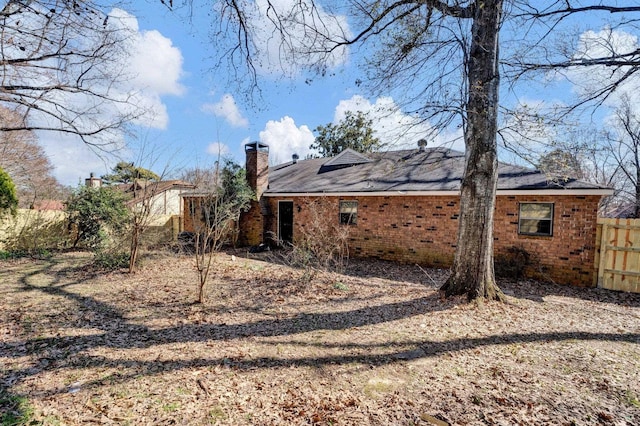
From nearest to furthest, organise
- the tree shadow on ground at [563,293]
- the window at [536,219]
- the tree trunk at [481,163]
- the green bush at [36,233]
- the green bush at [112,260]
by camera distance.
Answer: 1. the tree trunk at [481,163]
2. the tree shadow on ground at [563,293]
3. the window at [536,219]
4. the green bush at [112,260]
5. the green bush at [36,233]

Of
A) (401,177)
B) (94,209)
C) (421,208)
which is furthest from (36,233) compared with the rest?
(421,208)

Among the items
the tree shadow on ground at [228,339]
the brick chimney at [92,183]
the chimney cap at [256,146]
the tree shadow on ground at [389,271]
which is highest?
the chimney cap at [256,146]

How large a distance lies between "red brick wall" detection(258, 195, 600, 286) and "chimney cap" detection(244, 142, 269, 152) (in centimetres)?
285

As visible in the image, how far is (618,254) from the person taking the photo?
26.0 ft

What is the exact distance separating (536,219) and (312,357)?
8.09 metres

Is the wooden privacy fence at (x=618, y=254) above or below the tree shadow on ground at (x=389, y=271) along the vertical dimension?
above

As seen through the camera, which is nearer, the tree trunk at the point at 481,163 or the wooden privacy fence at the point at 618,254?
the tree trunk at the point at 481,163

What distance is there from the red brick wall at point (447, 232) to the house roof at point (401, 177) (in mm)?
428

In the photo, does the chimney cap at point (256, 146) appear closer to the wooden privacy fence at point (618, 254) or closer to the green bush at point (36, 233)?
the green bush at point (36, 233)

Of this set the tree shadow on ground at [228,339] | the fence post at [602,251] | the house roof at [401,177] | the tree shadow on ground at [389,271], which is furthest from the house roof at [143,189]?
the fence post at [602,251]

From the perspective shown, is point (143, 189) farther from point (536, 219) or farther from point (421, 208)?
point (536, 219)

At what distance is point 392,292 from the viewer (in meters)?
7.23

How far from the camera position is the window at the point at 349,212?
12.3m

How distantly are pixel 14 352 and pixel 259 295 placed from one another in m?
3.79
